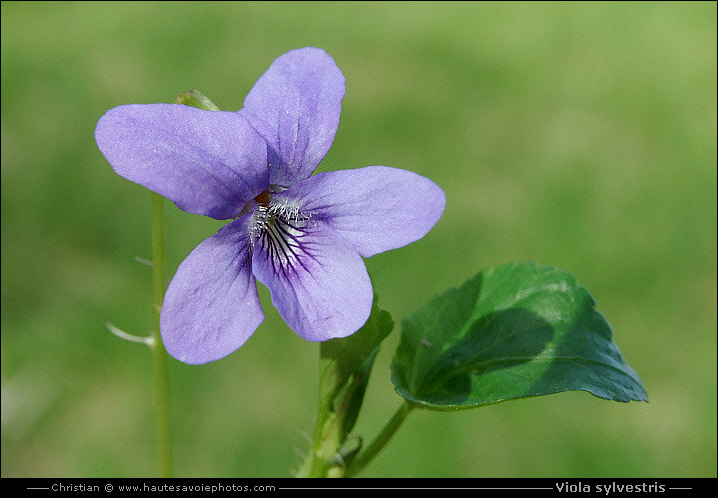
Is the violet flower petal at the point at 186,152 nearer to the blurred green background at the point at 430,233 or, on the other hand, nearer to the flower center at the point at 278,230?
the flower center at the point at 278,230

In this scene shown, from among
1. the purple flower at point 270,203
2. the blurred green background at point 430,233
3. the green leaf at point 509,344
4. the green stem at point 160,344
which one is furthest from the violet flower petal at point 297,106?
the blurred green background at point 430,233

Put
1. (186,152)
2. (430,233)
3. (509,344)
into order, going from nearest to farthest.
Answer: (186,152), (509,344), (430,233)

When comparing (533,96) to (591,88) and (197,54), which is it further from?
(197,54)

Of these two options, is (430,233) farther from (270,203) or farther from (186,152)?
(186,152)

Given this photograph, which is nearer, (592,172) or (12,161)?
(12,161)

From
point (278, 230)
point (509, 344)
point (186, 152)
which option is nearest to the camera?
point (186, 152)

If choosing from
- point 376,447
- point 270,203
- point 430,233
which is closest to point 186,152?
point 270,203

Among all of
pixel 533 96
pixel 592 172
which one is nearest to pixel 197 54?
pixel 533 96
